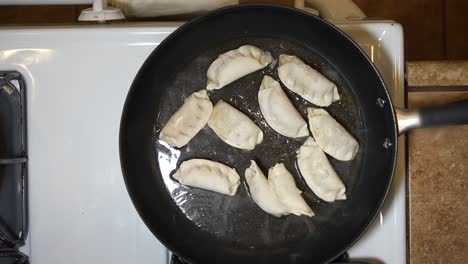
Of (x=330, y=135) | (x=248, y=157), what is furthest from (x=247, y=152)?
(x=330, y=135)

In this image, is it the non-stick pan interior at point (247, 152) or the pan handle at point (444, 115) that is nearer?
the pan handle at point (444, 115)

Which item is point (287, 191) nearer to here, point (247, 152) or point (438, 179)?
point (247, 152)

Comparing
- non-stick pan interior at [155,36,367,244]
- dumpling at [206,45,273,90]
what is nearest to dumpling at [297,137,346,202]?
non-stick pan interior at [155,36,367,244]

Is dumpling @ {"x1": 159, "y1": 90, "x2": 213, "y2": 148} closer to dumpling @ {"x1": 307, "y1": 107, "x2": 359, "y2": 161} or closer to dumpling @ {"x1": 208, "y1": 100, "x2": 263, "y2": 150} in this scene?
dumpling @ {"x1": 208, "y1": 100, "x2": 263, "y2": 150}

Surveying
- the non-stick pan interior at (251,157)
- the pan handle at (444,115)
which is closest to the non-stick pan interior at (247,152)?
the non-stick pan interior at (251,157)

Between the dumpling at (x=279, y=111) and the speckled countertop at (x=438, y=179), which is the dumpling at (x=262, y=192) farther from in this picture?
the speckled countertop at (x=438, y=179)

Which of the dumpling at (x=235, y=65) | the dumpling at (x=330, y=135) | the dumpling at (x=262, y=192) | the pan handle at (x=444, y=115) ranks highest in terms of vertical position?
the dumpling at (x=235, y=65)

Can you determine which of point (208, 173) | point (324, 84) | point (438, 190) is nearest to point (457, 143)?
point (438, 190)
